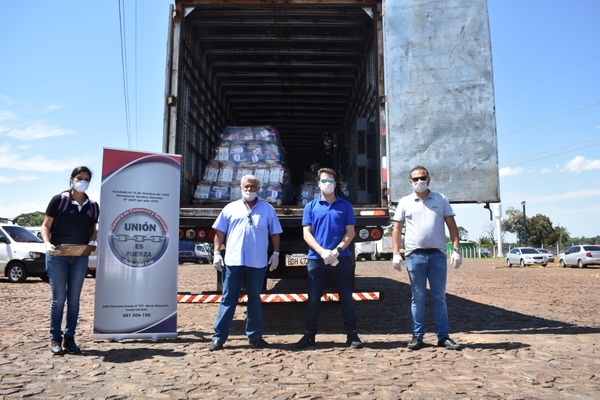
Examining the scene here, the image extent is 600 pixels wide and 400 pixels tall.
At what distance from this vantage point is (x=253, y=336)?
5227mm

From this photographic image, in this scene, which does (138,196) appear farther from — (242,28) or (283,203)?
(242,28)

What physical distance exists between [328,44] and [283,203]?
2.91 meters

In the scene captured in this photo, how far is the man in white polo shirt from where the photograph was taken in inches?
202

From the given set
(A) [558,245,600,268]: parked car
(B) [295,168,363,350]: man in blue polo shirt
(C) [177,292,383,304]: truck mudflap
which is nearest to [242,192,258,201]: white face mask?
(B) [295,168,363,350]: man in blue polo shirt

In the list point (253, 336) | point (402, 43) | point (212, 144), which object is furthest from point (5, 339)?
point (402, 43)

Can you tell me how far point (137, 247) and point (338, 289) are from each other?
2231 mm

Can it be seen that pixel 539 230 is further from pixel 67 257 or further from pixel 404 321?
pixel 67 257

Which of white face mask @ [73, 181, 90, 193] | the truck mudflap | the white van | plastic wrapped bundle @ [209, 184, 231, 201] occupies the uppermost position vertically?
plastic wrapped bundle @ [209, 184, 231, 201]

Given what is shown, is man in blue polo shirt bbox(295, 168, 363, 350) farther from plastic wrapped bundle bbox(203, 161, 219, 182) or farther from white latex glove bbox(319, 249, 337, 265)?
plastic wrapped bundle bbox(203, 161, 219, 182)

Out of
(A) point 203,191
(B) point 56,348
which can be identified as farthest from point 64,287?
(A) point 203,191

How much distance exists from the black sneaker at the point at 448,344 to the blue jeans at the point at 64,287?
3.67m

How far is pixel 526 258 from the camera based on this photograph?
3058cm

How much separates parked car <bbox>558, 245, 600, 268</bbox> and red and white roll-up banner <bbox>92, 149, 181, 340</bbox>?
83.3 ft

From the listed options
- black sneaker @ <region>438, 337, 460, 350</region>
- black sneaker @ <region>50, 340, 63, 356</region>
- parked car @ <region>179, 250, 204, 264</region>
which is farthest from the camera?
parked car @ <region>179, 250, 204, 264</region>
